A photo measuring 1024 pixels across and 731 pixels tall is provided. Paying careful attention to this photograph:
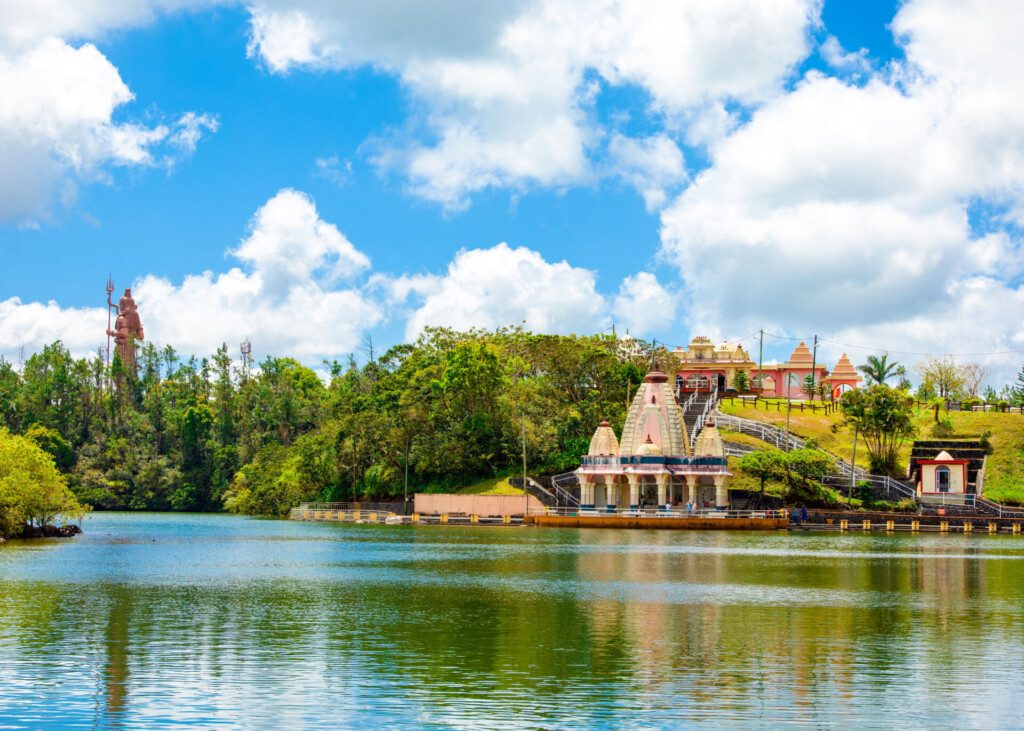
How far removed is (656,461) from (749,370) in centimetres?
4737

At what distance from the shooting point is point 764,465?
85.4 meters

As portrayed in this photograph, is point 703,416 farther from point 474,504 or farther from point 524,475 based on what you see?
point 474,504

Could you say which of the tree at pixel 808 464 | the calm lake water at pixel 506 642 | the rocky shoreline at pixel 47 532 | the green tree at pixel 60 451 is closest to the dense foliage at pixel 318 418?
the green tree at pixel 60 451

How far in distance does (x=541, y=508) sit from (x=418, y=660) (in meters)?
67.2

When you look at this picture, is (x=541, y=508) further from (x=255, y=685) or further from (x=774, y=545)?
(x=255, y=685)

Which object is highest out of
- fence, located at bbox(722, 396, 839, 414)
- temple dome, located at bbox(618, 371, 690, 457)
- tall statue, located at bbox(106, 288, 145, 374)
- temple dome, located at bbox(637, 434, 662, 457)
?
tall statue, located at bbox(106, 288, 145, 374)

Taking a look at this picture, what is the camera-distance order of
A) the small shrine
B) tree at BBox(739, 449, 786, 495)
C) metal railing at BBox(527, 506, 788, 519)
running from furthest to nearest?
tree at BBox(739, 449, 786, 495)
the small shrine
metal railing at BBox(527, 506, 788, 519)

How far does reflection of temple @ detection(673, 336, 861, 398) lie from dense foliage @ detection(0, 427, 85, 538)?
255 ft

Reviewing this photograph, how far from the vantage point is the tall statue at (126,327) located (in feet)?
530

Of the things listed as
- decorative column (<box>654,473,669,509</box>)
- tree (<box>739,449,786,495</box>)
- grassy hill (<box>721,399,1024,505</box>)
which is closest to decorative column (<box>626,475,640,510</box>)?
decorative column (<box>654,473,669,509</box>)

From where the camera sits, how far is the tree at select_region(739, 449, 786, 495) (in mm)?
85438

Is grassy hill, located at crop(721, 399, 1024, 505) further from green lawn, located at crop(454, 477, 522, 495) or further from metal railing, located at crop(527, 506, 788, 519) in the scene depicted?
green lawn, located at crop(454, 477, 522, 495)

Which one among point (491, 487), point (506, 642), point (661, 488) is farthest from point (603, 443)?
point (506, 642)

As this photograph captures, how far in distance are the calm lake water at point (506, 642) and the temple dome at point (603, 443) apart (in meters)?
37.1
